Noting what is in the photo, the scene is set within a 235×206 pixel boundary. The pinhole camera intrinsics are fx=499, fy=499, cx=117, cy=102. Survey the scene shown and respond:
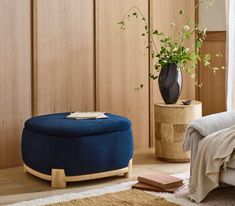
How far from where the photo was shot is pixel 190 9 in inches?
209


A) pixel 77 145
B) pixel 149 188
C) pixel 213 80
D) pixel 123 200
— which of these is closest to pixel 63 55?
pixel 77 145

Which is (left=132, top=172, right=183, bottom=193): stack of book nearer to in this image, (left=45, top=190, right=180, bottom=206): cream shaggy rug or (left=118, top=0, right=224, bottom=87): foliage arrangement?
(left=45, top=190, right=180, bottom=206): cream shaggy rug

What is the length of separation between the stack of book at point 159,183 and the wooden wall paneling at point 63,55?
4.17 ft

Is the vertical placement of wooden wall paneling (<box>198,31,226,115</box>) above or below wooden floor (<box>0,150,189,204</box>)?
above

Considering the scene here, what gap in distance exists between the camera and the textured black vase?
4.50 meters

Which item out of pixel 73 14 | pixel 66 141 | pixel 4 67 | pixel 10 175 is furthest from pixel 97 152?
pixel 73 14

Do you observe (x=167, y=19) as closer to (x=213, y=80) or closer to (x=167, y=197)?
(x=213, y=80)

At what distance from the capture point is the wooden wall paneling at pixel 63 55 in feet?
14.3

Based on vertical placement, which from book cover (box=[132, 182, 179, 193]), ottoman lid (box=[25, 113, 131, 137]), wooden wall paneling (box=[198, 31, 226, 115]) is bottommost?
book cover (box=[132, 182, 179, 193])

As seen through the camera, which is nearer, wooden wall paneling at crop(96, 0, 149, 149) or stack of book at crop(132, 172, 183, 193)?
stack of book at crop(132, 172, 183, 193)

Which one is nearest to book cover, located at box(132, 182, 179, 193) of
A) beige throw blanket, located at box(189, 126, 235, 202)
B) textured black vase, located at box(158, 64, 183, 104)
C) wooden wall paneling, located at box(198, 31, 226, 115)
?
beige throw blanket, located at box(189, 126, 235, 202)

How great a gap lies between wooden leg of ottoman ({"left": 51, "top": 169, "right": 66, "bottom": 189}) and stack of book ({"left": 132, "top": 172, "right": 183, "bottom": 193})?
525 millimetres

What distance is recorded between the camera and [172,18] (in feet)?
16.9

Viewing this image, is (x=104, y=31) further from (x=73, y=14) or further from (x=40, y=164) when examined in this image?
(x=40, y=164)
